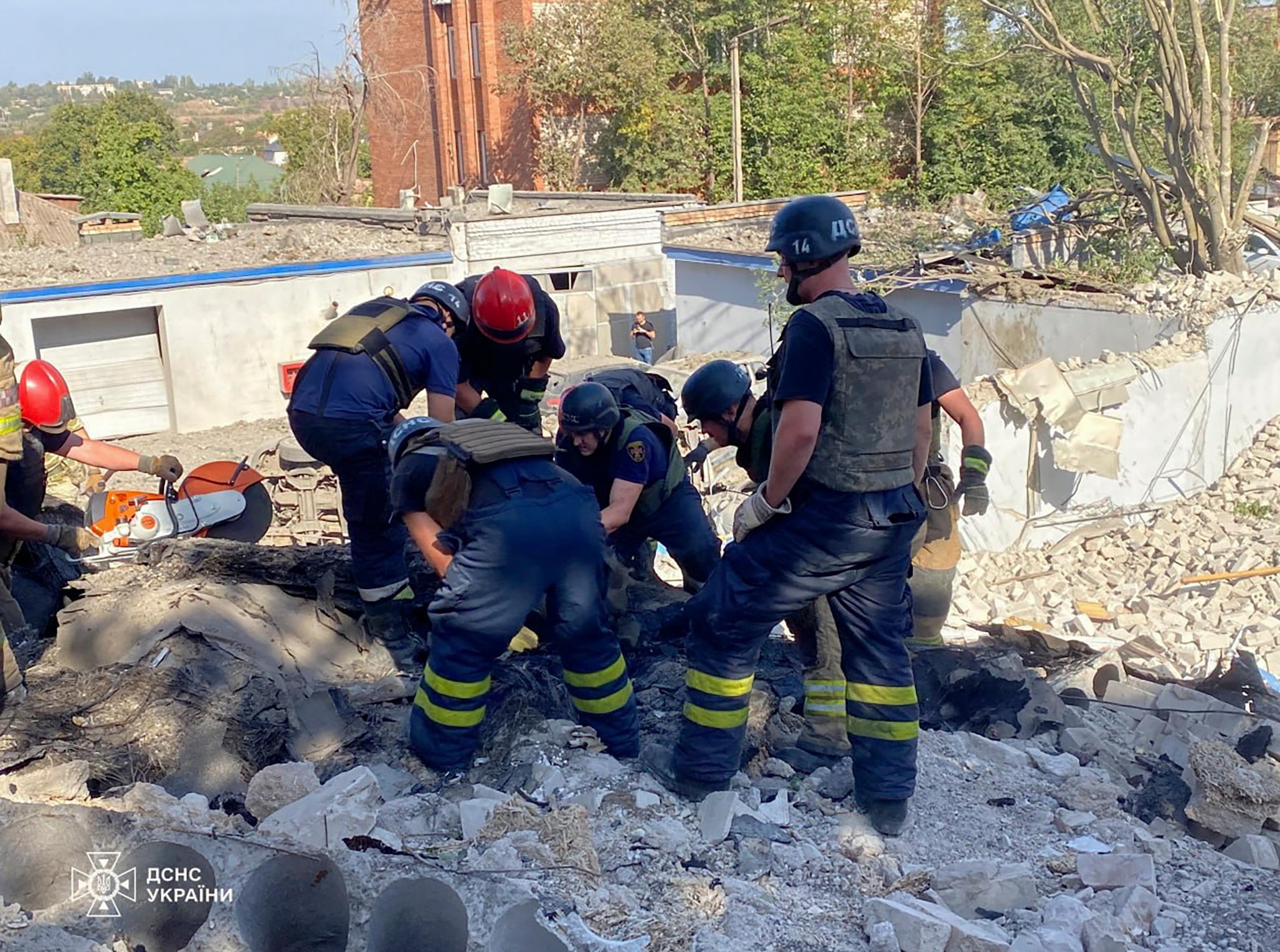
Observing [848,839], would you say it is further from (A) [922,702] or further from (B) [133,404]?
(B) [133,404]

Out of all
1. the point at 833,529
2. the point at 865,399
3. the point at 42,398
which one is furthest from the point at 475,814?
the point at 42,398

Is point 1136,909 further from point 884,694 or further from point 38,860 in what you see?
point 38,860

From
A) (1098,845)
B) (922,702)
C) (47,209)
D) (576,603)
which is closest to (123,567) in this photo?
(576,603)

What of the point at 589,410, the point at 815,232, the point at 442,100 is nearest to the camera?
the point at 815,232

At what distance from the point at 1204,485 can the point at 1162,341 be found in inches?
62.7

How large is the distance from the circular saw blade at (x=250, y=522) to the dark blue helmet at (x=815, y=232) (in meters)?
3.92

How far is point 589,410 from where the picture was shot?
186 inches

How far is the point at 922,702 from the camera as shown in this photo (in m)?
5.09

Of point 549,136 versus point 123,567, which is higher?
point 549,136

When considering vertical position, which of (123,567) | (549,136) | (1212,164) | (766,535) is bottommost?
(123,567)

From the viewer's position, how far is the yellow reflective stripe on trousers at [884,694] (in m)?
3.75

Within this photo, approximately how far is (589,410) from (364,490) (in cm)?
106

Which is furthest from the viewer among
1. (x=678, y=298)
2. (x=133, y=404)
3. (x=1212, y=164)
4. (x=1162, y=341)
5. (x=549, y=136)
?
(x=549, y=136)
